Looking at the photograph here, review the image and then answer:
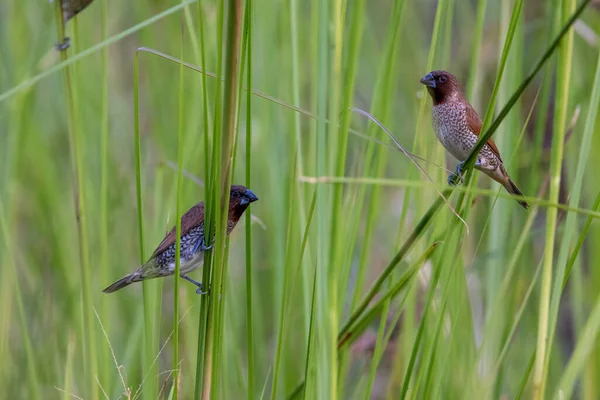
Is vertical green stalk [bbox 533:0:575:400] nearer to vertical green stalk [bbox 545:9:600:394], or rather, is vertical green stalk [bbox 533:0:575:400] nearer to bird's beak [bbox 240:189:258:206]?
vertical green stalk [bbox 545:9:600:394]

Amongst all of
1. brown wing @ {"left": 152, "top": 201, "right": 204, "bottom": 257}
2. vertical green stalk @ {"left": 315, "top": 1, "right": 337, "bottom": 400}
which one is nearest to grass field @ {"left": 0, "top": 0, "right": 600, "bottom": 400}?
vertical green stalk @ {"left": 315, "top": 1, "right": 337, "bottom": 400}

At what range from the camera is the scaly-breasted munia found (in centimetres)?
206

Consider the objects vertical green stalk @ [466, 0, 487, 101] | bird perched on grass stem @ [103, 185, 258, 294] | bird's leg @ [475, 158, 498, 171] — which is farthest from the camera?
bird's leg @ [475, 158, 498, 171]

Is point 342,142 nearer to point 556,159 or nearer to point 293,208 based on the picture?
point 556,159

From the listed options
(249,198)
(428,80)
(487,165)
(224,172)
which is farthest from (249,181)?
(487,165)

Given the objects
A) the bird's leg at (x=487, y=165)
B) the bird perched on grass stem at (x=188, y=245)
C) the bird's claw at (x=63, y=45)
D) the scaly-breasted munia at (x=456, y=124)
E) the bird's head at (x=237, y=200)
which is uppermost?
the bird's claw at (x=63, y=45)

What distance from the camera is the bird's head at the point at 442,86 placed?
6.56 feet

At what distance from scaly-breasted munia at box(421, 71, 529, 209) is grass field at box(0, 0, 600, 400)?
0.05 meters

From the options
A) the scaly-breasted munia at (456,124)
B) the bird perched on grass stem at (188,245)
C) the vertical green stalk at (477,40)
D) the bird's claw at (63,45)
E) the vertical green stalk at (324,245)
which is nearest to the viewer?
the vertical green stalk at (324,245)

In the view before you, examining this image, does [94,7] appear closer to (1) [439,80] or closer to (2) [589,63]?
(1) [439,80]

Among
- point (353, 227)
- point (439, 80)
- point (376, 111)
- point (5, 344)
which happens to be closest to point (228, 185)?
point (353, 227)

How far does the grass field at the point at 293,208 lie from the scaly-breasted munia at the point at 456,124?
5 cm

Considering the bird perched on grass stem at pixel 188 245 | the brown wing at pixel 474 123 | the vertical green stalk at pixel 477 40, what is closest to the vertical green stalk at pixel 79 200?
the bird perched on grass stem at pixel 188 245

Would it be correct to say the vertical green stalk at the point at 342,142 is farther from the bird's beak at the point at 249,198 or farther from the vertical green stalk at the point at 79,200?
the vertical green stalk at the point at 79,200
